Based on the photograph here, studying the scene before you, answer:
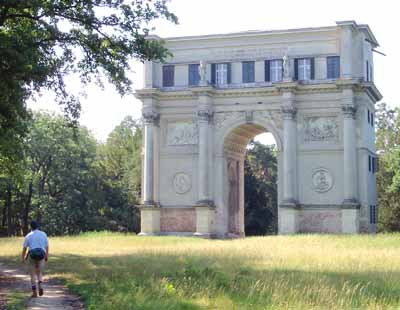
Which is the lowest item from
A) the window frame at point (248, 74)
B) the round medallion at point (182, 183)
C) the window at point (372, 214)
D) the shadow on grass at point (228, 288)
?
the shadow on grass at point (228, 288)

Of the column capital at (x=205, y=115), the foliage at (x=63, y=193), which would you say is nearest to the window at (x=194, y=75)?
the column capital at (x=205, y=115)

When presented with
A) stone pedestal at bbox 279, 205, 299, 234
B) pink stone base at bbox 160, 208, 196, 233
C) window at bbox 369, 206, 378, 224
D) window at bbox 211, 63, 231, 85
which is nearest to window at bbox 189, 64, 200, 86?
window at bbox 211, 63, 231, 85

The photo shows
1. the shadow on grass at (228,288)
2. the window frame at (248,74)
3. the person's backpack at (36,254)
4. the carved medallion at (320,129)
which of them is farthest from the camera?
the window frame at (248,74)

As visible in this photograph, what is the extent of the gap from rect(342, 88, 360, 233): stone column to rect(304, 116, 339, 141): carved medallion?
4.06ft

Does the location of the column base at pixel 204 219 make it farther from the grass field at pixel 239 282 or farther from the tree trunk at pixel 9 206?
the grass field at pixel 239 282

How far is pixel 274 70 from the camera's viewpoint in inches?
2158

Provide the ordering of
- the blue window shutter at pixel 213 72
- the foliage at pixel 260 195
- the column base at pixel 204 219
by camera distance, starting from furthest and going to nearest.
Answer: the foliage at pixel 260 195 → the blue window shutter at pixel 213 72 → the column base at pixel 204 219

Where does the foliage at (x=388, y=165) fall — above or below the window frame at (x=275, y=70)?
below

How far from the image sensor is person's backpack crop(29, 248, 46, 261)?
16531 millimetres

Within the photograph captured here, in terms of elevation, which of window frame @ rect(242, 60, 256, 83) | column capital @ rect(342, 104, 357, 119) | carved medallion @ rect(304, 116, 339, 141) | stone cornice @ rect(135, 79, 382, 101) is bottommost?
carved medallion @ rect(304, 116, 339, 141)

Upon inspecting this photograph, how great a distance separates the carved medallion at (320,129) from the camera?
53.9 meters

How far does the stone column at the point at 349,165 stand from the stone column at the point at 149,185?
593 inches

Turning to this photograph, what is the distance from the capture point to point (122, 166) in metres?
85.7

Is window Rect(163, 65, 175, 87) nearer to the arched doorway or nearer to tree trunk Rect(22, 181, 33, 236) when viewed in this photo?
the arched doorway
